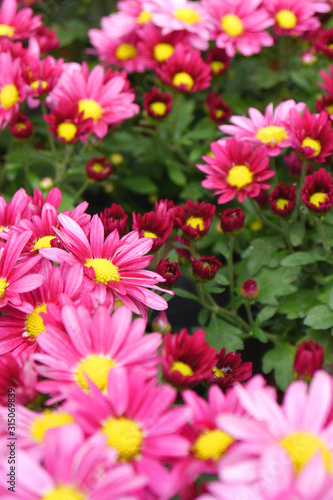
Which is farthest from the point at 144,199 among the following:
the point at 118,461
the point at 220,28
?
the point at 118,461

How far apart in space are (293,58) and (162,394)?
164 cm

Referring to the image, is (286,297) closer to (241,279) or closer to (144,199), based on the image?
(241,279)

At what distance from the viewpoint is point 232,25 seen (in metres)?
1.59

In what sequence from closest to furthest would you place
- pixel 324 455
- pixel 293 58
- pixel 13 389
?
pixel 324 455
pixel 13 389
pixel 293 58

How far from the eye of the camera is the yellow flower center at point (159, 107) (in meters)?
1.41

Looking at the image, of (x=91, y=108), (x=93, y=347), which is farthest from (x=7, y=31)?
(x=93, y=347)

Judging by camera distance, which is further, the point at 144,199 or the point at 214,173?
the point at 144,199

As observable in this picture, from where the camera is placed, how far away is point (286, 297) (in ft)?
4.19

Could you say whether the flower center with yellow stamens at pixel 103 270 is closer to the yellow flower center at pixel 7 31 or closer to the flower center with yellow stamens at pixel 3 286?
the flower center with yellow stamens at pixel 3 286

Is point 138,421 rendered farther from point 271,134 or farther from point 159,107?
point 159,107

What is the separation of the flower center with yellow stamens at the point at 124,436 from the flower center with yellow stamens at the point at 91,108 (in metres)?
0.92

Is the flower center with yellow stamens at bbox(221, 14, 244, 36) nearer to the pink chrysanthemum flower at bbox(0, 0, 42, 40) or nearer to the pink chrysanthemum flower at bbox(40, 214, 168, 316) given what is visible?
the pink chrysanthemum flower at bbox(0, 0, 42, 40)

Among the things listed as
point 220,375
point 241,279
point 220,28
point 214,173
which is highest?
point 220,28

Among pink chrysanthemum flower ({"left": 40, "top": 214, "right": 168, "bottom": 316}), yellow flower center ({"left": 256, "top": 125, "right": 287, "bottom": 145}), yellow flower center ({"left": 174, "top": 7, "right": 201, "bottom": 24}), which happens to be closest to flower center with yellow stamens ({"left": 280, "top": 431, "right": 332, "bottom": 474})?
pink chrysanthemum flower ({"left": 40, "top": 214, "right": 168, "bottom": 316})
